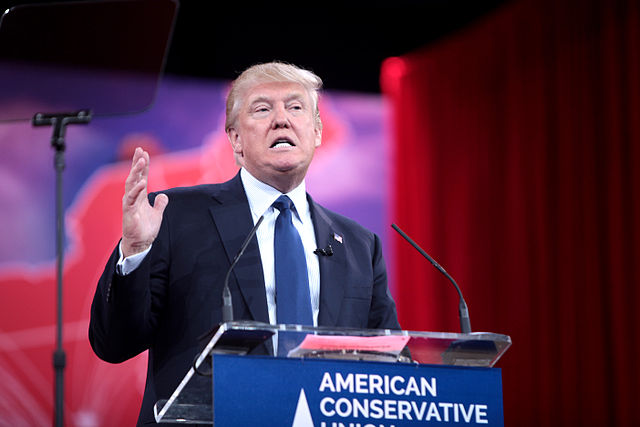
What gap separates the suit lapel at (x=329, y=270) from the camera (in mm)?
1957

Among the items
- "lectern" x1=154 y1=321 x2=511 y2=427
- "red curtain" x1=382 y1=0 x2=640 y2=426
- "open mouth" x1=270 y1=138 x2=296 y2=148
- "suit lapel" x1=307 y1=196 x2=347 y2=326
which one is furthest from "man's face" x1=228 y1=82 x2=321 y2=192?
"red curtain" x1=382 y1=0 x2=640 y2=426

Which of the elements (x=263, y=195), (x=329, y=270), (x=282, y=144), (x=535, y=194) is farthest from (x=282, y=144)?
(x=535, y=194)

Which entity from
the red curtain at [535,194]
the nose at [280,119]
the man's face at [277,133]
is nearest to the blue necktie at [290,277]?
the man's face at [277,133]

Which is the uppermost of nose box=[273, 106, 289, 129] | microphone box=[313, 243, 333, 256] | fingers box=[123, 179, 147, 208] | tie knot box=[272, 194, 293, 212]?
nose box=[273, 106, 289, 129]

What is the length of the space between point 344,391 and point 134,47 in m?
2.44

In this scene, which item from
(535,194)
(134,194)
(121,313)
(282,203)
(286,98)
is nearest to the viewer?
(134,194)

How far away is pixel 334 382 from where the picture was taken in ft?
4.48

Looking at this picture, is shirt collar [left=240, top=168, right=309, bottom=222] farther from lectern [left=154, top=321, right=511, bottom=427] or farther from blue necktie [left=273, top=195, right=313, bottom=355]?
lectern [left=154, top=321, right=511, bottom=427]

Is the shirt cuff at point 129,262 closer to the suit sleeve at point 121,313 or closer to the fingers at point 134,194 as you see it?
the suit sleeve at point 121,313

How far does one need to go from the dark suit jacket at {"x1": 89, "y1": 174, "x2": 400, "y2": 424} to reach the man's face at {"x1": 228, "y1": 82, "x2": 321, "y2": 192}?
10 centimetres

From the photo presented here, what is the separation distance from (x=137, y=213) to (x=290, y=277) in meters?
0.48

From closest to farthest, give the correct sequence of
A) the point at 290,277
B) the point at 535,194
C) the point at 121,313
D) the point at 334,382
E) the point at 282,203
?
the point at 334,382 → the point at 121,313 → the point at 290,277 → the point at 282,203 → the point at 535,194

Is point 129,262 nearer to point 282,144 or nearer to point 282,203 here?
point 282,203

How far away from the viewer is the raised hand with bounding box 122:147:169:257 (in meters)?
1.57
